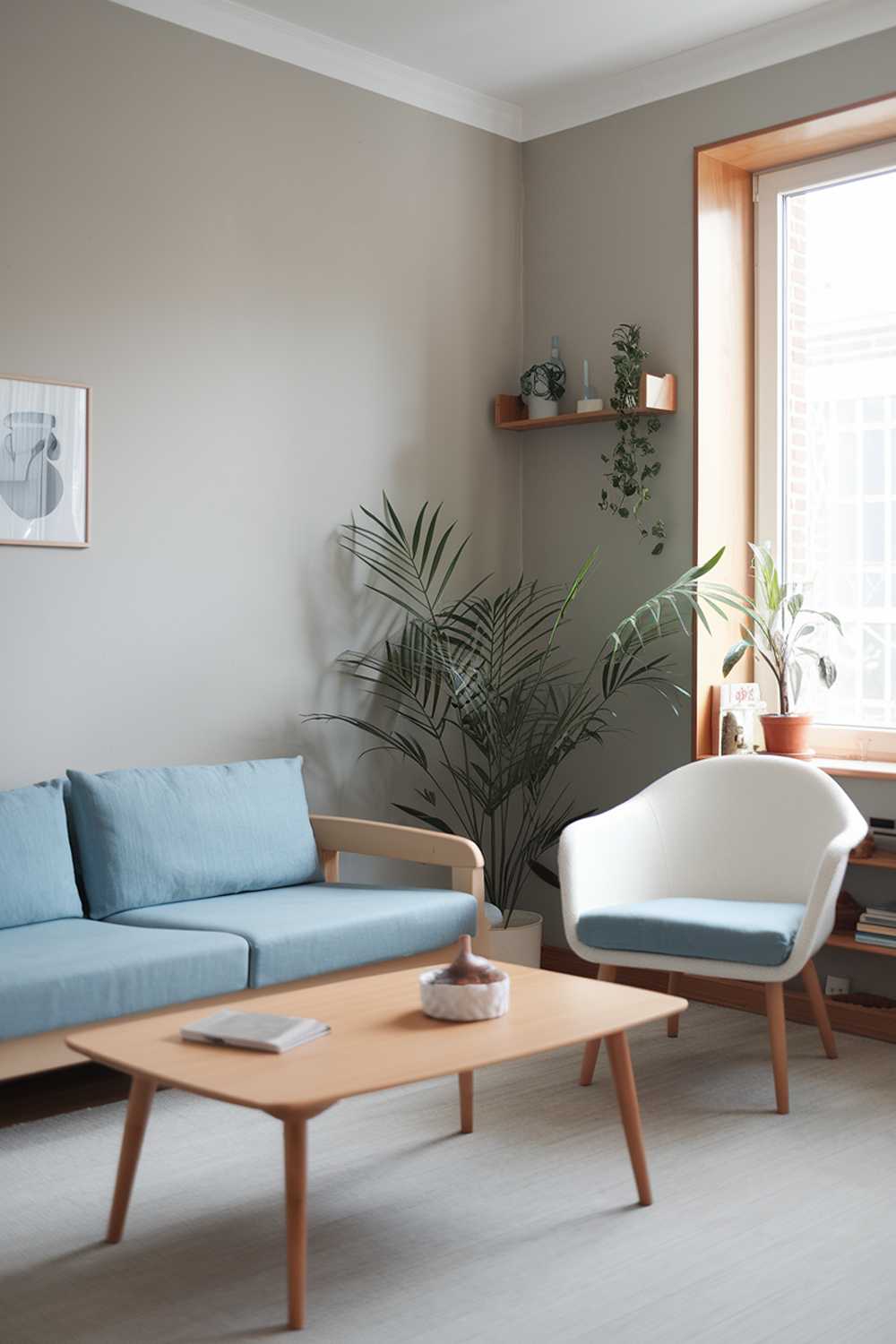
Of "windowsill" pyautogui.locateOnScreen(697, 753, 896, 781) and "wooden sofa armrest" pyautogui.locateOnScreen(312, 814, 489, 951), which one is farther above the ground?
"windowsill" pyautogui.locateOnScreen(697, 753, 896, 781)

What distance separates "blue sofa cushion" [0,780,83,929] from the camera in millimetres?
3293

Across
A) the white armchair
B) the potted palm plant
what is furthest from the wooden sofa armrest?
the potted palm plant

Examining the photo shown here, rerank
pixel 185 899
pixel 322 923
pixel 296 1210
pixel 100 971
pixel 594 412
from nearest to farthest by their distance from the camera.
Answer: pixel 296 1210 < pixel 100 971 < pixel 322 923 < pixel 185 899 < pixel 594 412

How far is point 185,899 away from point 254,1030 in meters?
1.27

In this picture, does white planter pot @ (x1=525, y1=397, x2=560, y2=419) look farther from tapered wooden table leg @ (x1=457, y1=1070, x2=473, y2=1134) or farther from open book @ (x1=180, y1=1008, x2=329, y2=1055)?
open book @ (x1=180, y1=1008, x2=329, y2=1055)

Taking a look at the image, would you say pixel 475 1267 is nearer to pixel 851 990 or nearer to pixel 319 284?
pixel 851 990

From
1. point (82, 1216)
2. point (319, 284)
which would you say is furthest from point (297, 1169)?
point (319, 284)

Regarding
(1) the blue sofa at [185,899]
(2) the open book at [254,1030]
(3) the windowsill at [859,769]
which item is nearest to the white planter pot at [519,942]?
(1) the blue sofa at [185,899]

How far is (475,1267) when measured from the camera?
2441 millimetres

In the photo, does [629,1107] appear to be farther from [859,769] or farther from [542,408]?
[542,408]

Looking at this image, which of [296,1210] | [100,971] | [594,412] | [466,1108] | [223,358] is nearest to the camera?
[296,1210]

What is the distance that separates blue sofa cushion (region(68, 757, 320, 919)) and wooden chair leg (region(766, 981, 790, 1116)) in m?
1.34

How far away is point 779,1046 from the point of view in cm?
332

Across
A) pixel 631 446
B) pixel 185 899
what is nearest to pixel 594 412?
pixel 631 446
